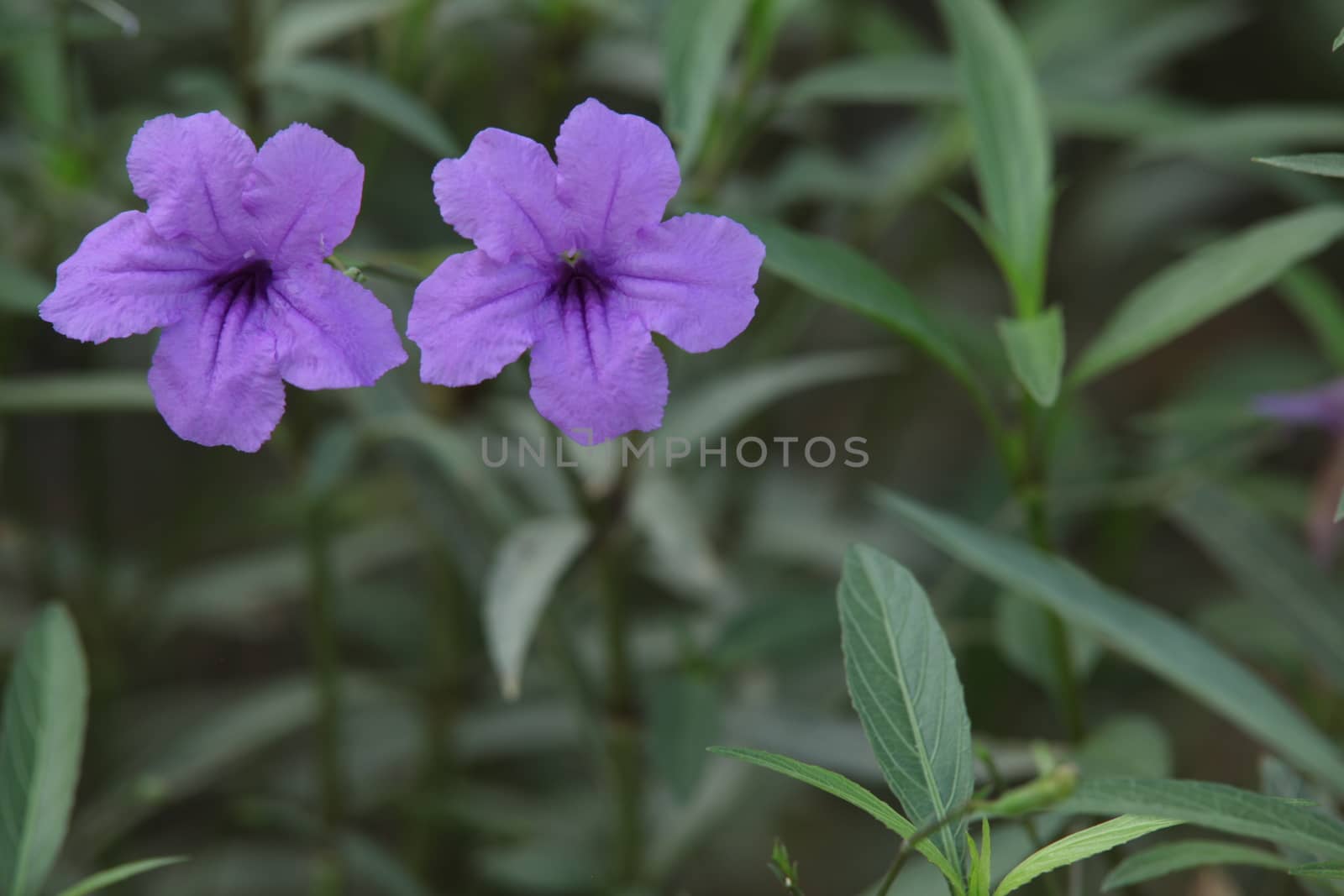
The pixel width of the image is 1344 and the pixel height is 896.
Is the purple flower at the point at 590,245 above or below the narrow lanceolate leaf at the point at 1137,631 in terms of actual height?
above

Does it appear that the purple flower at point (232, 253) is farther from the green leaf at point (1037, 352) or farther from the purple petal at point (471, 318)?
the green leaf at point (1037, 352)

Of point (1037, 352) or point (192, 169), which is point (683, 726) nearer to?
point (1037, 352)

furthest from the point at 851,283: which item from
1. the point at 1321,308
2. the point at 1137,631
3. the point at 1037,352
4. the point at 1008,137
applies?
the point at 1321,308

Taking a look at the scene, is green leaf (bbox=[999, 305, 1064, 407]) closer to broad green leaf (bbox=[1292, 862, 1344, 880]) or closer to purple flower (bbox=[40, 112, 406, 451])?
broad green leaf (bbox=[1292, 862, 1344, 880])

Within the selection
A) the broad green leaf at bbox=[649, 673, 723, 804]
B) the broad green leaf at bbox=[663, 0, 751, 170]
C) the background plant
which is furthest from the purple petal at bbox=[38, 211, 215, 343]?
the broad green leaf at bbox=[649, 673, 723, 804]

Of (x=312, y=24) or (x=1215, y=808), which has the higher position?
(x=312, y=24)

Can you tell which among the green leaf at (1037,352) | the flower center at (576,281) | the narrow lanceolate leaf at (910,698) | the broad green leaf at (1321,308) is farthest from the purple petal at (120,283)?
the broad green leaf at (1321,308)
